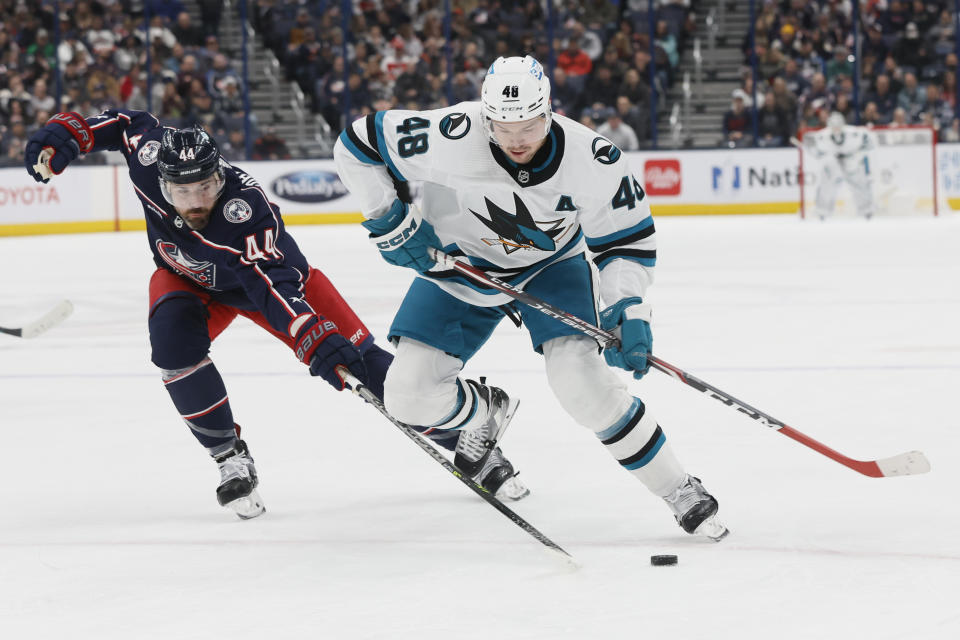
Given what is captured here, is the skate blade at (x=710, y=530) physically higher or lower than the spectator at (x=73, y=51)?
lower

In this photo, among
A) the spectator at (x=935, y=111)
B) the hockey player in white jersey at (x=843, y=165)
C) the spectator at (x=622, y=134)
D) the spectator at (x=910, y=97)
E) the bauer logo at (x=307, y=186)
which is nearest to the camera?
the hockey player in white jersey at (x=843, y=165)

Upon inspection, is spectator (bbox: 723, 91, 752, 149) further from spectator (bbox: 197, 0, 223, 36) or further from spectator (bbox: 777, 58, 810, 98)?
spectator (bbox: 197, 0, 223, 36)

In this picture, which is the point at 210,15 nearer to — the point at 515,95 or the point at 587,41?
the point at 587,41

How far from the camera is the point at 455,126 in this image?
2.85 m

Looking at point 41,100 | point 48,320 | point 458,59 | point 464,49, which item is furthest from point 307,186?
point 48,320

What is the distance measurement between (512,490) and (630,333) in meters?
0.61

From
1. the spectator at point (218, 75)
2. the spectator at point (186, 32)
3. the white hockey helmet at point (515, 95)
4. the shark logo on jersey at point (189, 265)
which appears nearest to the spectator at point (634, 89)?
the spectator at point (218, 75)

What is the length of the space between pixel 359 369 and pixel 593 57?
11810mm

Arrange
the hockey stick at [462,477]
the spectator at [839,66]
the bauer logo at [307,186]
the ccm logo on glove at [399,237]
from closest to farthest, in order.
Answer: the hockey stick at [462,477] → the ccm logo on glove at [399,237] → the bauer logo at [307,186] → the spectator at [839,66]

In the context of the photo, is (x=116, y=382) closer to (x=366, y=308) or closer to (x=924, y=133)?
(x=366, y=308)

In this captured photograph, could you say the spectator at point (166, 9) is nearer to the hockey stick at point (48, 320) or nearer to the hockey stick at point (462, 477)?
the hockey stick at point (48, 320)

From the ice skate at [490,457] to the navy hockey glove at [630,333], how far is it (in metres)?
0.43

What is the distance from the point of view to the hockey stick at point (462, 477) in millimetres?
2564

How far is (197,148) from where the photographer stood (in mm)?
2900
